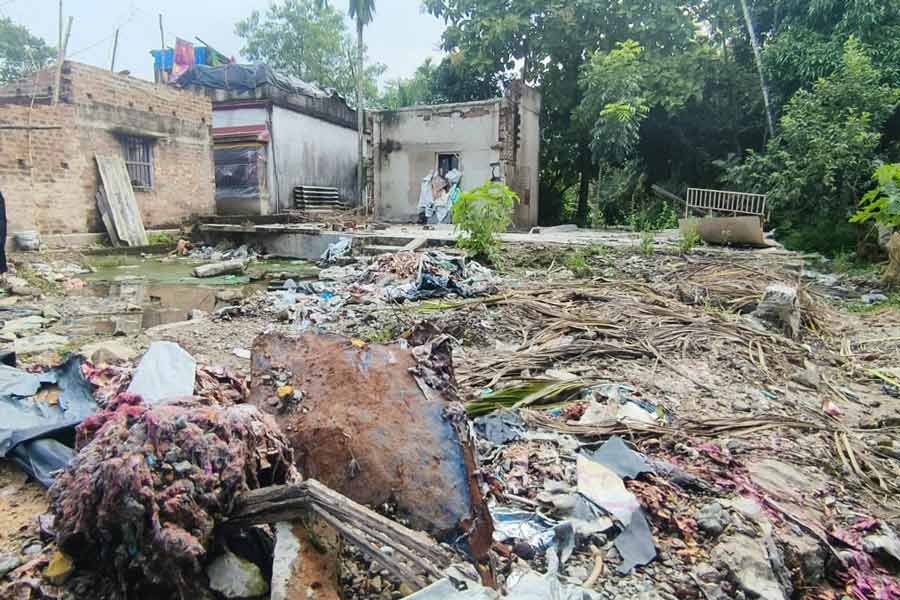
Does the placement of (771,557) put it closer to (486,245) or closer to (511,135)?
(486,245)

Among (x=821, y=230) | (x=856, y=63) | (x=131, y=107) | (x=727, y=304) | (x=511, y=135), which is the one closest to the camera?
(x=727, y=304)

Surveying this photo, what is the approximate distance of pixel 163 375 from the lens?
216cm

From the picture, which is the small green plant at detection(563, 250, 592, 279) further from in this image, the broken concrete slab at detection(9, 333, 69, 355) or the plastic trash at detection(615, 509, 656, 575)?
the broken concrete slab at detection(9, 333, 69, 355)

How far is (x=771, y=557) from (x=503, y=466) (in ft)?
3.07

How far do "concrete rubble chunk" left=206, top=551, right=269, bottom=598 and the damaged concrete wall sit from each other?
40.3 ft

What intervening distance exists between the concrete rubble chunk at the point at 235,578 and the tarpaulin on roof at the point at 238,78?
14743 millimetres

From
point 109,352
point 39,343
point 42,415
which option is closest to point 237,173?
point 39,343

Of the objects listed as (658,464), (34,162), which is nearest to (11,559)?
(658,464)

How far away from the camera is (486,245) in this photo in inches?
299

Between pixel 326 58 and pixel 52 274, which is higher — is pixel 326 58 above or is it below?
above

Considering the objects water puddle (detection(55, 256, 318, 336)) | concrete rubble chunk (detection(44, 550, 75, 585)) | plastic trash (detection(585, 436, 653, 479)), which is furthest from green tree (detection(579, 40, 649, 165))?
concrete rubble chunk (detection(44, 550, 75, 585))

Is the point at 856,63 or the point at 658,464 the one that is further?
the point at 856,63

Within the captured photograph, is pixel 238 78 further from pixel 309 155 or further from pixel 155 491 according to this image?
pixel 155 491

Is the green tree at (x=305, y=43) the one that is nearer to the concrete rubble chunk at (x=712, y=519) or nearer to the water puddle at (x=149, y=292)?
the water puddle at (x=149, y=292)
